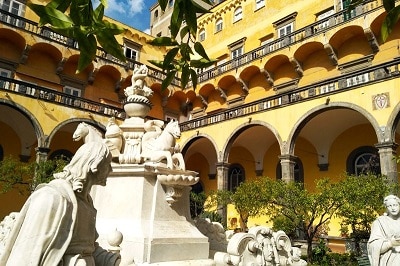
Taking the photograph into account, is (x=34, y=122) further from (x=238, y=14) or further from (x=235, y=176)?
(x=238, y=14)

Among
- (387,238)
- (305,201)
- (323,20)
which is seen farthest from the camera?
(323,20)

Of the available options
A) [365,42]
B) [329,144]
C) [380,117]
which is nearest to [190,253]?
[380,117]

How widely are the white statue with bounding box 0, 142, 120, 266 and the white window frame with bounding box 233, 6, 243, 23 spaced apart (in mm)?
23755

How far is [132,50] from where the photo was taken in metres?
24.6

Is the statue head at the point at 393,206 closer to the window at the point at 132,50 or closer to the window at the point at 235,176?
the window at the point at 235,176

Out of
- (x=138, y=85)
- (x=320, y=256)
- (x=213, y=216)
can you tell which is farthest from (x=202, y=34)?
(x=138, y=85)

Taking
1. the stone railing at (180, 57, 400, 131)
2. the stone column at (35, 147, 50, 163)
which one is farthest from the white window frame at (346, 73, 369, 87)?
the stone column at (35, 147, 50, 163)

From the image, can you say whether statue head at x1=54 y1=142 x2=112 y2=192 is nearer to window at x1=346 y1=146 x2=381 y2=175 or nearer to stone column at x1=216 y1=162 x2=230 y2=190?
stone column at x1=216 y1=162 x2=230 y2=190

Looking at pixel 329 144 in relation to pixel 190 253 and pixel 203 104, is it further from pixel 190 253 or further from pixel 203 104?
pixel 190 253

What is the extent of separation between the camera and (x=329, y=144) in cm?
1695

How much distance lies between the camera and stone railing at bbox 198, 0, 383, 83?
15754 mm

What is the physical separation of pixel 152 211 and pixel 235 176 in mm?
17709

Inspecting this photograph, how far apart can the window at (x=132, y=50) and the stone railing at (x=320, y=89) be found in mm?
8972

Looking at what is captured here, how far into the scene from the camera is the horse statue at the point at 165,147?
15.4 feet
